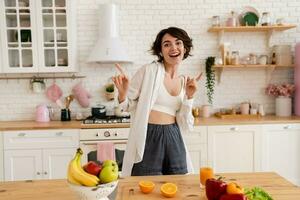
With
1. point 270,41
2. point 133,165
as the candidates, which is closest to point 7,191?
point 133,165

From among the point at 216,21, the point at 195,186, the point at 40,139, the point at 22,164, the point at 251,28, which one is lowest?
the point at 22,164

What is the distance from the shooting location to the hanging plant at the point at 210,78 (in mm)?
3740

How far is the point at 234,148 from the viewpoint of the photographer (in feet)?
10.9

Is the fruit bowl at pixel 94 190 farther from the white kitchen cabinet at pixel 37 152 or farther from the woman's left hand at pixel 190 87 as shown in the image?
the white kitchen cabinet at pixel 37 152

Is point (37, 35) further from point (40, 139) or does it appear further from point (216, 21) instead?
point (216, 21)

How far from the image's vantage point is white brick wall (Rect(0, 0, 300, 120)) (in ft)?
12.4

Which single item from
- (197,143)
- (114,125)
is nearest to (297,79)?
(197,143)

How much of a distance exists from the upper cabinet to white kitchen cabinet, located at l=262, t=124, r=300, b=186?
7.58 feet

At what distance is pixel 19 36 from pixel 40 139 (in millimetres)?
1186

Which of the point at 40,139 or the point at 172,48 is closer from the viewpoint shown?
the point at 172,48

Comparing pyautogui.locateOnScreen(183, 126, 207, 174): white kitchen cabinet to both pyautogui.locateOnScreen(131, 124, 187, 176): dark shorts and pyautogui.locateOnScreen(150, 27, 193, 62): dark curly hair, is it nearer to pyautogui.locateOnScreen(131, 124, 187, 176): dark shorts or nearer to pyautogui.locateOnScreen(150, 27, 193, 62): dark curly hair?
pyautogui.locateOnScreen(131, 124, 187, 176): dark shorts

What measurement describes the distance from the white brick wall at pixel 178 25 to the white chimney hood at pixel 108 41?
0.68ft

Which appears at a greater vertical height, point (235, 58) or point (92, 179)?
point (235, 58)

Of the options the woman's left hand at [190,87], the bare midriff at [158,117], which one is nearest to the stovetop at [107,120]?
the bare midriff at [158,117]
